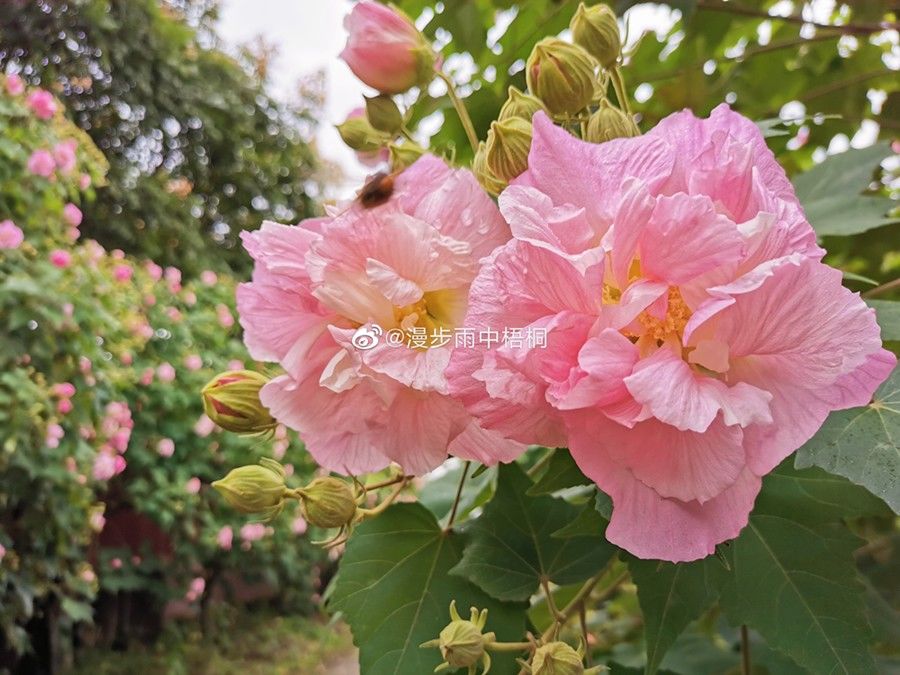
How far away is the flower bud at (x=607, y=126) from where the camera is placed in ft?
1.13

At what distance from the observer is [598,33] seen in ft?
1.31

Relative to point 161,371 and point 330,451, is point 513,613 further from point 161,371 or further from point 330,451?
point 161,371

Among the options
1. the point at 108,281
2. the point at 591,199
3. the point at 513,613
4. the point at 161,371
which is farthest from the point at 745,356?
the point at 161,371

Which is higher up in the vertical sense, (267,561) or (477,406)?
(477,406)

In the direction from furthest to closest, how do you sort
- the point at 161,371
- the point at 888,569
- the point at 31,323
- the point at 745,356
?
the point at 161,371 → the point at 31,323 → the point at 888,569 → the point at 745,356

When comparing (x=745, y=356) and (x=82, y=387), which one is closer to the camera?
(x=745, y=356)

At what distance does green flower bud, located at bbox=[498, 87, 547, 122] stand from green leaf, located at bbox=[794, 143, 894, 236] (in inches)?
10.4

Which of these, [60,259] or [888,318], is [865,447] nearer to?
[888,318]

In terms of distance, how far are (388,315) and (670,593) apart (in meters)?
0.19

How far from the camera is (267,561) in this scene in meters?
2.97

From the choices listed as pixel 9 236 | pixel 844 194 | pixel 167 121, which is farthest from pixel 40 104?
pixel 167 121

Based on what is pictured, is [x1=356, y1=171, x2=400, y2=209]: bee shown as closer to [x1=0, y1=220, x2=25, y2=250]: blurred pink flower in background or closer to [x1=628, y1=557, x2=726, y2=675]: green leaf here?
[x1=628, y1=557, x2=726, y2=675]: green leaf

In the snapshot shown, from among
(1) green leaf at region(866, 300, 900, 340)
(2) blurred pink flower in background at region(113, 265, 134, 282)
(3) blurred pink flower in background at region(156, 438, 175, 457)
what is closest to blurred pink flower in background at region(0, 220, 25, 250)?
(2) blurred pink flower in background at region(113, 265, 134, 282)

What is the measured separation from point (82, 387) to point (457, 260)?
Result: 1806 millimetres
